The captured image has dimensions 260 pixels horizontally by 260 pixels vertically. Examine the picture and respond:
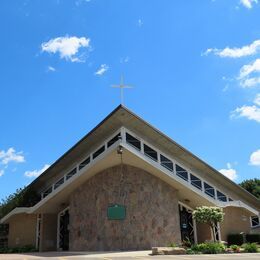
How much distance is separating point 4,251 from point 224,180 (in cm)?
1711

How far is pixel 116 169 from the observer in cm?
2622

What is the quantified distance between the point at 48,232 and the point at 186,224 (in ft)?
34.9

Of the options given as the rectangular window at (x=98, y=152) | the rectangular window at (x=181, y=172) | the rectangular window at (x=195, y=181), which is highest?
the rectangular window at (x=98, y=152)

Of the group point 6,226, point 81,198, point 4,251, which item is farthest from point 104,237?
point 6,226

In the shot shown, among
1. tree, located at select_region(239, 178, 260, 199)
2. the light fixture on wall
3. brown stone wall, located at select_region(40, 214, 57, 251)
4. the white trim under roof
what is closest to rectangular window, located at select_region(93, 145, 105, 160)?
the white trim under roof

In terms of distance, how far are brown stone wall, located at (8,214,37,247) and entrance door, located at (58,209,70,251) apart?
222cm

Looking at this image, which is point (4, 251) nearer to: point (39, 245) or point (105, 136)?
point (39, 245)

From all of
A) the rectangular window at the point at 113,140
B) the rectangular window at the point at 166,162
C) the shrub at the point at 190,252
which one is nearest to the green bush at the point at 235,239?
the rectangular window at the point at 166,162

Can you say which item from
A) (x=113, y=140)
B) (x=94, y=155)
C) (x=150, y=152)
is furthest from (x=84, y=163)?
(x=150, y=152)

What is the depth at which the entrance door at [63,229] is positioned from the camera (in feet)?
94.7

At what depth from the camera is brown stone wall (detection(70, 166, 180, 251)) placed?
2502cm

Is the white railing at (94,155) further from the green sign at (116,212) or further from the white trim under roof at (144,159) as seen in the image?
the green sign at (116,212)

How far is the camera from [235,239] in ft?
86.7

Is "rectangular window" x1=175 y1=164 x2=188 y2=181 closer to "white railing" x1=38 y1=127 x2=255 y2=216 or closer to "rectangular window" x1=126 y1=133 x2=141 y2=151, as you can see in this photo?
"white railing" x1=38 y1=127 x2=255 y2=216
